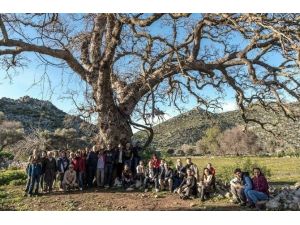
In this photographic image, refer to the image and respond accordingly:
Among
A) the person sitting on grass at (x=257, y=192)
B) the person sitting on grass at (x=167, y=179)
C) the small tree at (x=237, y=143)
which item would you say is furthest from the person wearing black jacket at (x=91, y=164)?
the small tree at (x=237, y=143)

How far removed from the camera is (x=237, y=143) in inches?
1216

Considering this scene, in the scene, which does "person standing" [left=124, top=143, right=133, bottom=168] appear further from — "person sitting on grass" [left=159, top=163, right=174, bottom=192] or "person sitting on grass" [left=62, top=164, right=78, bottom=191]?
"person sitting on grass" [left=62, top=164, right=78, bottom=191]

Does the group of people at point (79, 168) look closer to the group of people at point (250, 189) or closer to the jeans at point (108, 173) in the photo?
the jeans at point (108, 173)

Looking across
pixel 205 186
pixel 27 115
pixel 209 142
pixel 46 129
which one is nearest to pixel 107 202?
pixel 205 186

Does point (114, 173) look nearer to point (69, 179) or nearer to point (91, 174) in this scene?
point (91, 174)

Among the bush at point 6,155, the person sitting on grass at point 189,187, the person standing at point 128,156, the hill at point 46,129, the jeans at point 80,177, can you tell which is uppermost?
the hill at point 46,129

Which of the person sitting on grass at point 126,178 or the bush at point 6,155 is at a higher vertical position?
the bush at point 6,155

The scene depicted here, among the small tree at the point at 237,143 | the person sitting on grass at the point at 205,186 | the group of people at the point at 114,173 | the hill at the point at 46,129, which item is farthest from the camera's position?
the small tree at the point at 237,143

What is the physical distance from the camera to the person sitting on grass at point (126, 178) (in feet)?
39.2

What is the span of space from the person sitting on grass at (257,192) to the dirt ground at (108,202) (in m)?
0.33

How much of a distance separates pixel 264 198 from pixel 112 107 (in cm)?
536

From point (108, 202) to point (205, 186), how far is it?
2166mm

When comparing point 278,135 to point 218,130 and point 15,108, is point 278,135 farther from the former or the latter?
point 15,108
